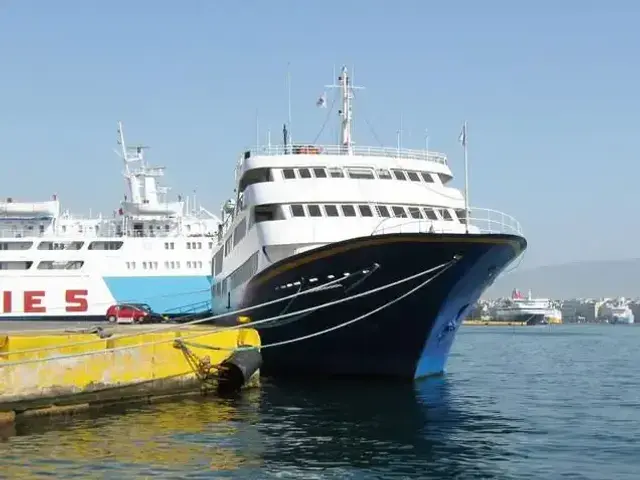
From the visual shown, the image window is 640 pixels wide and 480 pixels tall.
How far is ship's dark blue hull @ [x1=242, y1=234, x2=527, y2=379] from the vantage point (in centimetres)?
2017

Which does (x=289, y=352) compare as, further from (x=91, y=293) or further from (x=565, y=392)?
(x=91, y=293)

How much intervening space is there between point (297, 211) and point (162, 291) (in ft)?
133

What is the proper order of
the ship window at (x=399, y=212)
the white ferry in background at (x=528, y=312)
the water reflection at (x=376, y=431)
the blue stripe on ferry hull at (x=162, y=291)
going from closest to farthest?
the water reflection at (x=376, y=431) → the ship window at (x=399, y=212) → the blue stripe on ferry hull at (x=162, y=291) → the white ferry in background at (x=528, y=312)

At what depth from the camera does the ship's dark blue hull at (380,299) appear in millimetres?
20172

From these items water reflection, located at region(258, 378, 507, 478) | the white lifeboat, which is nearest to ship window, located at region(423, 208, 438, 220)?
water reflection, located at region(258, 378, 507, 478)

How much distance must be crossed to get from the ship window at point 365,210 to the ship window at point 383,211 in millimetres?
257

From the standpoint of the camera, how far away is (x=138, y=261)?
63438mm

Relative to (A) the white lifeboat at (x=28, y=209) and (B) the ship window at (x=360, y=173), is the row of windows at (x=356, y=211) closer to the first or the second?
(B) the ship window at (x=360, y=173)

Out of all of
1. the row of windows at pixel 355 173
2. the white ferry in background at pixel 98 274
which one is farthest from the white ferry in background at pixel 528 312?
the row of windows at pixel 355 173

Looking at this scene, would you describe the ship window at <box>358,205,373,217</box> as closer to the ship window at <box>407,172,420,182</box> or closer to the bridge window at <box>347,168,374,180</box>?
the bridge window at <box>347,168,374,180</box>

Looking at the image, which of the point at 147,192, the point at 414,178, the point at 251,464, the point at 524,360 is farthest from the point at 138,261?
the point at 251,464

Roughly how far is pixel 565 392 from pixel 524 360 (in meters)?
14.7

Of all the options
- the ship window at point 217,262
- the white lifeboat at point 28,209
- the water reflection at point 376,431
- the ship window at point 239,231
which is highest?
the white lifeboat at point 28,209

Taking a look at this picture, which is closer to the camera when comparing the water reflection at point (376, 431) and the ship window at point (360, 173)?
the water reflection at point (376, 431)
